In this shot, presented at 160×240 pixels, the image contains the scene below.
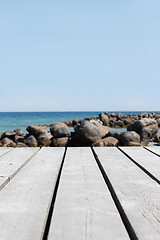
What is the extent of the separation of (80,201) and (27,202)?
29cm

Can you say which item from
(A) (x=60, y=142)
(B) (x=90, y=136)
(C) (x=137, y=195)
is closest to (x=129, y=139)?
(B) (x=90, y=136)

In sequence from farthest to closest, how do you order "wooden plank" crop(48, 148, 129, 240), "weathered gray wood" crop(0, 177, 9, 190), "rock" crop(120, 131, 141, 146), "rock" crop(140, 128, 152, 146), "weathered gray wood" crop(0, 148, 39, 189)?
"rock" crop(140, 128, 152, 146) → "rock" crop(120, 131, 141, 146) → "weathered gray wood" crop(0, 148, 39, 189) → "weathered gray wood" crop(0, 177, 9, 190) → "wooden plank" crop(48, 148, 129, 240)

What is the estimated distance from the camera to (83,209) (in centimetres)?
113

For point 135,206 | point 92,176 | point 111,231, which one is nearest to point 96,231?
point 111,231

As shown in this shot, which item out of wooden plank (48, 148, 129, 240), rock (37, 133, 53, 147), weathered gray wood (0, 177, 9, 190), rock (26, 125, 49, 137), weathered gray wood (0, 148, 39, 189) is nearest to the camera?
wooden plank (48, 148, 129, 240)

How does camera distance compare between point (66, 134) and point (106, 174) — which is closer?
point (106, 174)

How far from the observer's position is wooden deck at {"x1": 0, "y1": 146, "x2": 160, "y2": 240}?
94 cm

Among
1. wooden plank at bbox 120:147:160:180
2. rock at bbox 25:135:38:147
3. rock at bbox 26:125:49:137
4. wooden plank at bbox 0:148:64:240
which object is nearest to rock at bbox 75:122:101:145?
Answer: rock at bbox 25:135:38:147

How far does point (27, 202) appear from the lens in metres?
1.22

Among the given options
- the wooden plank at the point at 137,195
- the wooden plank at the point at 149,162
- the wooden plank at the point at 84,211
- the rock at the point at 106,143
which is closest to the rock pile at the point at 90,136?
the rock at the point at 106,143

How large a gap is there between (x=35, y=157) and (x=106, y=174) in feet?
3.21

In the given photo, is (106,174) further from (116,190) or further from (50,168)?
(50,168)

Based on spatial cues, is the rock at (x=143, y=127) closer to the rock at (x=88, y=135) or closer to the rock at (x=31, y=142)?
the rock at (x=88, y=135)

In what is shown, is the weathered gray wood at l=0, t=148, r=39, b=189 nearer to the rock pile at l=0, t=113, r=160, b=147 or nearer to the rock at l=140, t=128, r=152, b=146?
the rock pile at l=0, t=113, r=160, b=147
